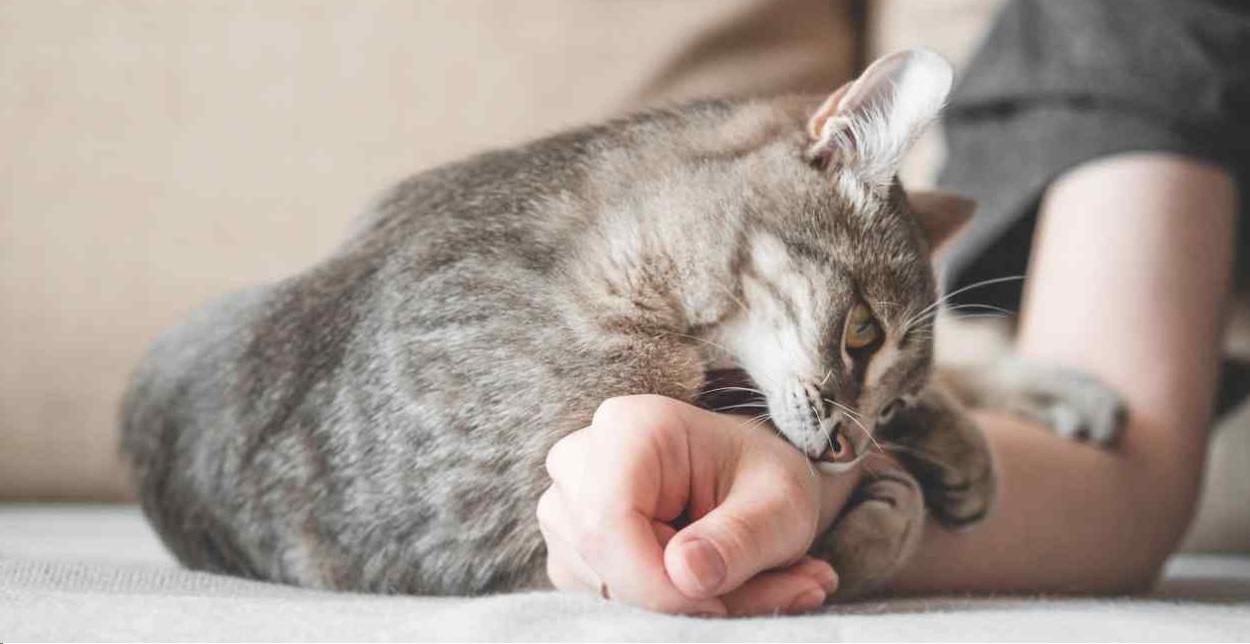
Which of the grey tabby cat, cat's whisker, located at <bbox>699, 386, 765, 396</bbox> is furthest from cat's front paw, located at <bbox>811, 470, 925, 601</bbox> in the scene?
cat's whisker, located at <bbox>699, 386, 765, 396</bbox>

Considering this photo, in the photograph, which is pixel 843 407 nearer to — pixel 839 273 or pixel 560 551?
pixel 839 273

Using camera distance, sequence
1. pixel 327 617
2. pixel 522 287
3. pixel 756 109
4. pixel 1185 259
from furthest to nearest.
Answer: pixel 1185 259 → pixel 756 109 → pixel 522 287 → pixel 327 617

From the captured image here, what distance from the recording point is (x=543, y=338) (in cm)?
78

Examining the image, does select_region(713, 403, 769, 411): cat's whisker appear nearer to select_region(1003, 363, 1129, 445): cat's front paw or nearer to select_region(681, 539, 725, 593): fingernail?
select_region(681, 539, 725, 593): fingernail

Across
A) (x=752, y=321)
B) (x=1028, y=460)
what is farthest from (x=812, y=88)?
(x=752, y=321)

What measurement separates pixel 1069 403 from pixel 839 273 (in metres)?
0.49

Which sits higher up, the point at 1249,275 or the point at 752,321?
the point at 752,321

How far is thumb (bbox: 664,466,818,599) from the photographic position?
0.62m

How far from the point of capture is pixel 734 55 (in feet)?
4.99

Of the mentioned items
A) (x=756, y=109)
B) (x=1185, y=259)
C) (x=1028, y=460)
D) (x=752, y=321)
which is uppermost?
(x=756, y=109)

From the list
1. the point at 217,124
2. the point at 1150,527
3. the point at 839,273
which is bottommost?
the point at 1150,527

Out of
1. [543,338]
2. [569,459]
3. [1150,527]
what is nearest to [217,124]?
[543,338]

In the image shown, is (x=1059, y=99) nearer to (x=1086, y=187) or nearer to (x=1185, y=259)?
(x=1086, y=187)

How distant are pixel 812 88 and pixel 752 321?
80 centimetres
